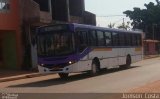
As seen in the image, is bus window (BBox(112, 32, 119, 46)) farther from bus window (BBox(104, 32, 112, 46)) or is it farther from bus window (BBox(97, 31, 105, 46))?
bus window (BBox(97, 31, 105, 46))

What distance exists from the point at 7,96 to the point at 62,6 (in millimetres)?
27793

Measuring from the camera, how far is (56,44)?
880 inches

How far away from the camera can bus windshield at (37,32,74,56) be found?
22.2m

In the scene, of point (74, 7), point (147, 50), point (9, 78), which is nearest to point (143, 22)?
point (147, 50)

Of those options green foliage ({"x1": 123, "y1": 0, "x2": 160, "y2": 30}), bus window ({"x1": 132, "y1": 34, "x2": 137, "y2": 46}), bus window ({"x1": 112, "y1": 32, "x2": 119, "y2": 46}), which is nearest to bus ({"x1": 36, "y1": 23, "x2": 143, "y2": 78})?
bus window ({"x1": 112, "y1": 32, "x2": 119, "y2": 46})

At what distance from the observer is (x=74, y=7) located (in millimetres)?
46281

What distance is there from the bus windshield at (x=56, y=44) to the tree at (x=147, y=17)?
65.9 m

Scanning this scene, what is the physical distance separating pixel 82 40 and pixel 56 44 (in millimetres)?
1578

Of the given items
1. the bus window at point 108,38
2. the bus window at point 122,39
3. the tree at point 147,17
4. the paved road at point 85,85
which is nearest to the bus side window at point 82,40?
the paved road at point 85,85

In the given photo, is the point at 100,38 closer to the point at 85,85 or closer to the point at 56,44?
the point at 56,44

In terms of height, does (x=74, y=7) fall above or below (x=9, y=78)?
above

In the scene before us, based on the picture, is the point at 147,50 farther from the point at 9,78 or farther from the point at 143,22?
the point at 9,78

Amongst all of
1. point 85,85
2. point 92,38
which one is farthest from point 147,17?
point 85,85

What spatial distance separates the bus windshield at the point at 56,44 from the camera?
876 inches
